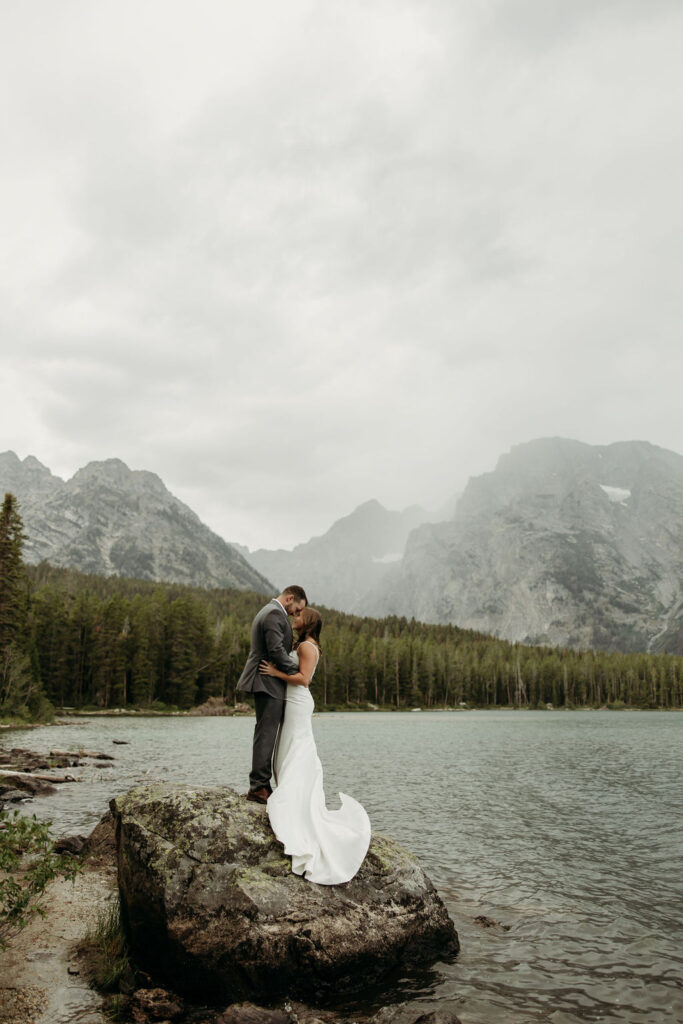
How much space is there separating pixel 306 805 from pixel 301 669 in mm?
2344

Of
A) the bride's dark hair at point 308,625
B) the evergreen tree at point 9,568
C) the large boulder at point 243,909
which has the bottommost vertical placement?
the large boulder at point 243,909

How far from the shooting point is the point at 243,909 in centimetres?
982

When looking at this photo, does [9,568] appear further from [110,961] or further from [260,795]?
[110,961]

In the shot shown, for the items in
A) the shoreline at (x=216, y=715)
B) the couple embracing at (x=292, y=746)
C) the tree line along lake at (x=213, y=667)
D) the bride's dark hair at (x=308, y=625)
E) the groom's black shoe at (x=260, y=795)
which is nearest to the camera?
the couple embracing at (x=292, y=746)

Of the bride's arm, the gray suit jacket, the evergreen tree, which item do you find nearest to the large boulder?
the gray suit jacket

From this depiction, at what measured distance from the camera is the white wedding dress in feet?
35.0

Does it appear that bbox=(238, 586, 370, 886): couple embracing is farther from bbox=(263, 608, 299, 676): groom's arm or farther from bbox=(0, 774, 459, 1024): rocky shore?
bbox=(0, 774, 459, 1024): rocky shore

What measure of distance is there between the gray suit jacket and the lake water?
202 inches

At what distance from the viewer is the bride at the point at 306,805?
1071cm

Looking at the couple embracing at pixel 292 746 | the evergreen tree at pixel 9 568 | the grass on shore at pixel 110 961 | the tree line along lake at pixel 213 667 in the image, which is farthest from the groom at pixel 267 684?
the tree line along lake at pixel 213 667

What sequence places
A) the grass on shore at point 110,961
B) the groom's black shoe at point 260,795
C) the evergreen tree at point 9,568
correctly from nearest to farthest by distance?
the grass on shore at point 110,961 < the groom's black shoe at point 260,795 < the evergreen tree at point 9,568

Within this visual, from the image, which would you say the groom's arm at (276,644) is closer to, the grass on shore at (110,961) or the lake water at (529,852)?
the grass on shore at (110,961)

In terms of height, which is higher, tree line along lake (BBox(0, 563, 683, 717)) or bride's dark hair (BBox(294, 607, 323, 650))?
bride's dark hair (BBox(294, 607, 323, 650))

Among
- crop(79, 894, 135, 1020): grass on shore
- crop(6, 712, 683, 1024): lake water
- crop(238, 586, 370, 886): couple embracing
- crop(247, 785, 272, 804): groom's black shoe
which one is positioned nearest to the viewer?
crop(79, 894, 135, 1020): grass on shore
